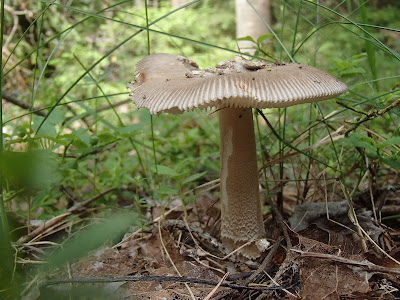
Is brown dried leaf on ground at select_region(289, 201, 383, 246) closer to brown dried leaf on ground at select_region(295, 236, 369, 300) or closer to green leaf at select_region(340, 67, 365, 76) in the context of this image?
brown dried leaf on ground at select_region(295, 236, 369, 300)

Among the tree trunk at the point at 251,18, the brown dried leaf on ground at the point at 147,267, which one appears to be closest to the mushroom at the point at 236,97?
the brown dried leaf on ground at the point at 147,267

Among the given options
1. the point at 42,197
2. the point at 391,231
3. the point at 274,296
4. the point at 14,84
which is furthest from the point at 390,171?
the point at 14,84

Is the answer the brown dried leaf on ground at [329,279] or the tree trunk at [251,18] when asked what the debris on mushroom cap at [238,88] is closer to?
the brown dried leaf on ground at [329,279]

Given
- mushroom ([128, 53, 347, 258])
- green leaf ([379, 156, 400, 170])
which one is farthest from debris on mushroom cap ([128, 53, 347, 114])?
green leaf ([379, 156, 400, 170])

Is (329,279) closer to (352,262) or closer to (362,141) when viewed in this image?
(352,262)

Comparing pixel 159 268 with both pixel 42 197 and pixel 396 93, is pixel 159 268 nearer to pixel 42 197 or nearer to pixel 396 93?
pixel 42 197
